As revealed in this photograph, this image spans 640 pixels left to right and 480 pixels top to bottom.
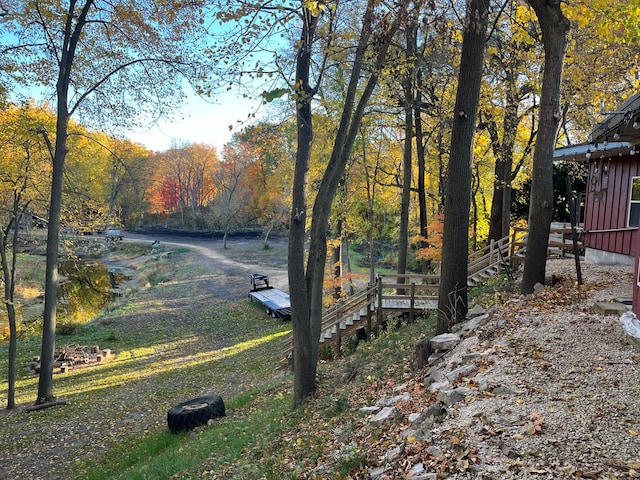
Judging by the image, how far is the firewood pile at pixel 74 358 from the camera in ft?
49.7

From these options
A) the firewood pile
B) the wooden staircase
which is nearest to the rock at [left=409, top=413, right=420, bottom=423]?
the wooden staircase

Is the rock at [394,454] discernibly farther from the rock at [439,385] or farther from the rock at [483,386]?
the rock at [439,385]

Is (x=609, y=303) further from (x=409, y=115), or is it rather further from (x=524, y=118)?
(x=524, y=118)

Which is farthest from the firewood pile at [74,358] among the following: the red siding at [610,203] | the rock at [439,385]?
the red siding at [610,203]

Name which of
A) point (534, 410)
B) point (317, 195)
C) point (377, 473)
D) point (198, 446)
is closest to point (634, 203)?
point (317, 195)

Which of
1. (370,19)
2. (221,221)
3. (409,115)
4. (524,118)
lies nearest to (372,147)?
(409,115)

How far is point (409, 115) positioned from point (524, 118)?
4465 millimetres

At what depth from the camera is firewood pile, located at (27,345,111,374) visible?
15151 mm

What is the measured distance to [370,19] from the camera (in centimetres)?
612

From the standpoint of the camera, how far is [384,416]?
16.3 ft

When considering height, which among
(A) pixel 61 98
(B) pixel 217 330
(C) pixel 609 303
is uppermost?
(A) pixel 61 98

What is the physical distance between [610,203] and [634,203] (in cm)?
100

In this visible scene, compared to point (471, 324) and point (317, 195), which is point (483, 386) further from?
point (317, 195)

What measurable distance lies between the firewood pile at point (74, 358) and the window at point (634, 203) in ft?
56.2
